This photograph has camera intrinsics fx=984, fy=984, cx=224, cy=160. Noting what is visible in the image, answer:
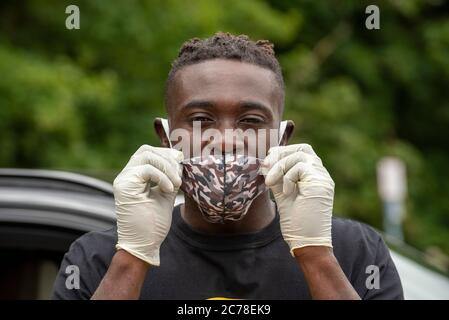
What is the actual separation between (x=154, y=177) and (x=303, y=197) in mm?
383

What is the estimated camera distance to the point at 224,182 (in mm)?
2596

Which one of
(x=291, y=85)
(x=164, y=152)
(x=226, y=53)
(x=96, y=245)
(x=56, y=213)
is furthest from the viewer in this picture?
(x=291, y=85)

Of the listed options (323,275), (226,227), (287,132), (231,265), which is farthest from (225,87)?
(323,275)

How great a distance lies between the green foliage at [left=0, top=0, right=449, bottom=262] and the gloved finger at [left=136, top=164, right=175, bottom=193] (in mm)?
5623

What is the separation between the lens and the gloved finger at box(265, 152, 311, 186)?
8.24 ft

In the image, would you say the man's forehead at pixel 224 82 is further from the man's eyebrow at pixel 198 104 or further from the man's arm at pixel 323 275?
the man's arm at pixel 323 275

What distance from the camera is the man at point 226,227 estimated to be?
8.23 ft

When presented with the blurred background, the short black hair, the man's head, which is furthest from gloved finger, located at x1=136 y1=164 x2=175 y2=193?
the blurred background

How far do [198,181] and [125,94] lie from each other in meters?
6.74

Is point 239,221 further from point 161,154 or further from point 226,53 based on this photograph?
point 226,53

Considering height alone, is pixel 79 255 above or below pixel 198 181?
below

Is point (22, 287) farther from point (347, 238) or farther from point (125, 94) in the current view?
point (125, 94)

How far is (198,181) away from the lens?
2623 mm
